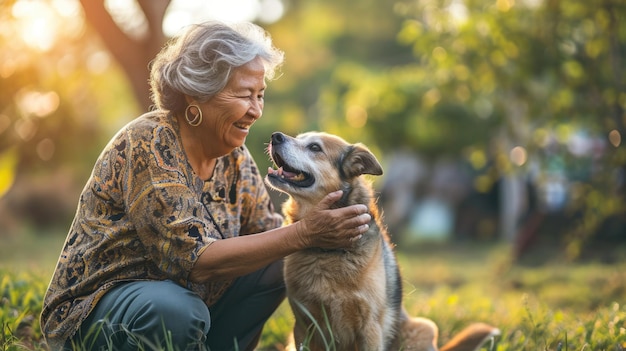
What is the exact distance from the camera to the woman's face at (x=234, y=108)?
11.1 feet

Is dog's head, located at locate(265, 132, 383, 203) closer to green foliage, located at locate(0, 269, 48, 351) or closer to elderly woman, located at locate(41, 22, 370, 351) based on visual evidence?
elderly woman, located at locate(41, 22, 370, 351)

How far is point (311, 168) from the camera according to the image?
379cm

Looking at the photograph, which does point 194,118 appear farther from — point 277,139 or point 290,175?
point 290,175

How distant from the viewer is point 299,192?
3.77 meters

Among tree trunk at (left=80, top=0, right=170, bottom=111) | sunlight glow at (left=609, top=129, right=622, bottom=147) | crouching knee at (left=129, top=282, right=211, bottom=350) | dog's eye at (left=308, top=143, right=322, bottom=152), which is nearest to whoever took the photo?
crouching knee at (left=129, top=282, right=211, bottom=350)

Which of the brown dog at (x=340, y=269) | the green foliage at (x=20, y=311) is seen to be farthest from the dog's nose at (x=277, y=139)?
the green foliage at (x=20, y=311)

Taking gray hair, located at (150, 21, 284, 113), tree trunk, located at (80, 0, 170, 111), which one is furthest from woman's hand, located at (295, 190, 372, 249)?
tree trunk, located at (80, 0, 170, 111)

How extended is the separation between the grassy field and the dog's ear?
3.38ft

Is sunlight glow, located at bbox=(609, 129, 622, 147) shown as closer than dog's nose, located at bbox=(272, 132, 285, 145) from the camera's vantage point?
Result: No

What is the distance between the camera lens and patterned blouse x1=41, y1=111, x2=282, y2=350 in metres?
3.15

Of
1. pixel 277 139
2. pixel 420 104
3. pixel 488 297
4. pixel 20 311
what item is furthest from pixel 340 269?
pixel 420 104

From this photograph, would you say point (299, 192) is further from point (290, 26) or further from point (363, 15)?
point (290, 26)

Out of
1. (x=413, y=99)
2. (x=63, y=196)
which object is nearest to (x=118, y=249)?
(x=413, y=99)

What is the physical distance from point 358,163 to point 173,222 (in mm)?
1107
